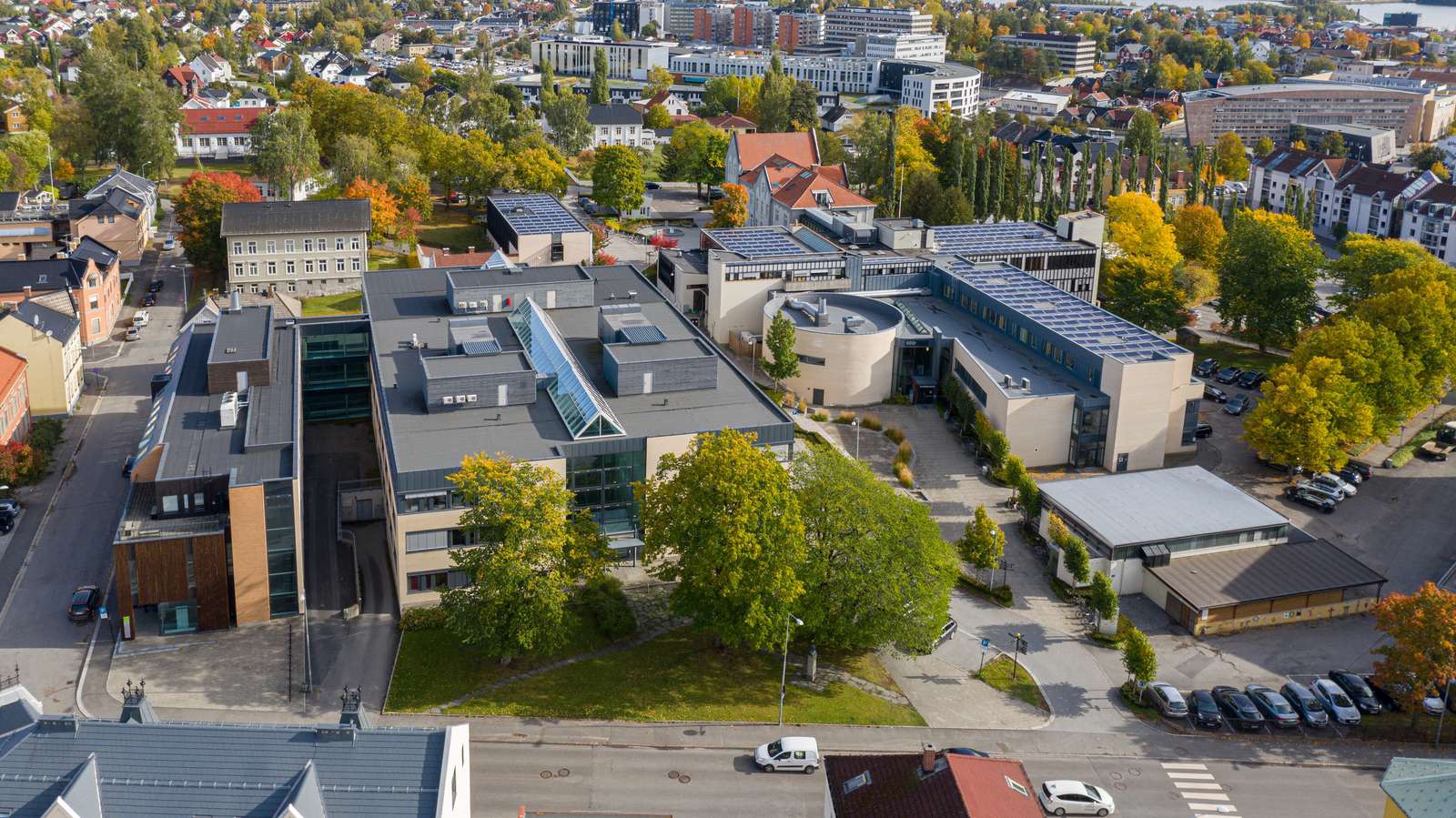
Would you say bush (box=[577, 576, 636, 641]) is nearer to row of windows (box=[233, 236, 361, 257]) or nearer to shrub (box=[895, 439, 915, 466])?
shrub (box=[895, 439, 915, 466])

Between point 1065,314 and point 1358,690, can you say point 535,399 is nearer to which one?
point 1065,314

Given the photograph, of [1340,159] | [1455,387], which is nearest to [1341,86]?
[1340,159]

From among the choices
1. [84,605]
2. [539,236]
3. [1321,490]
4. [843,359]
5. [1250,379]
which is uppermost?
[539,236]

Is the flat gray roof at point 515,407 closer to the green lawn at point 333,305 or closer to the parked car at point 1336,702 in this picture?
the green lawn at point 333,305

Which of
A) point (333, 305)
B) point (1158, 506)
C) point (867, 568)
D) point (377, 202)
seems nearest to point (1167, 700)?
point (867, 568)

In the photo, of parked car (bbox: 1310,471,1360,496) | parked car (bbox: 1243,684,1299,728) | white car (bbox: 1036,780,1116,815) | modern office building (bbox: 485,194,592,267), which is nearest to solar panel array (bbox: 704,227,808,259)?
modern office building (bbox: 485,194,592,267)
